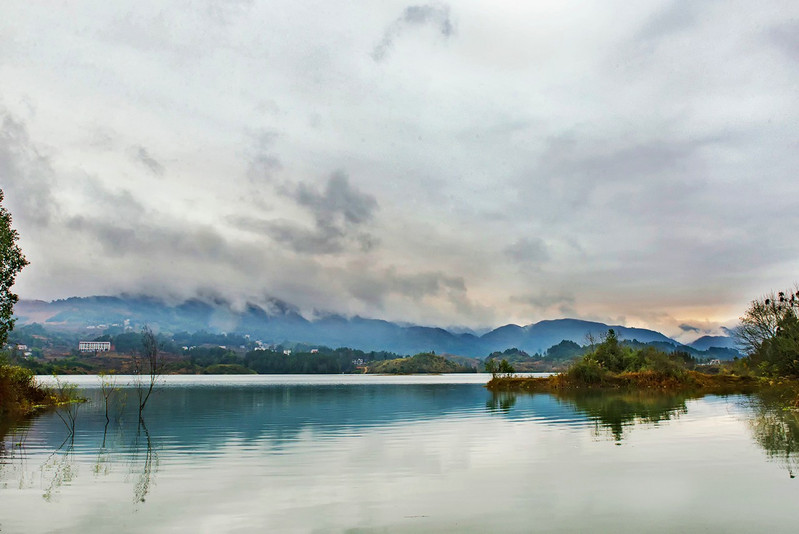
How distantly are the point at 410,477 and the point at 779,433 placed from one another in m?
23.5

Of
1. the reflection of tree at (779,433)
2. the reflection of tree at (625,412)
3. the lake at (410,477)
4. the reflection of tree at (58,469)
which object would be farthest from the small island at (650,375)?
the reflection of tree at (58,469)

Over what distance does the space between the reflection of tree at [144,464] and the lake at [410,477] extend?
0.16 metres

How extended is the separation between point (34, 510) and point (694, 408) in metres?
53.2

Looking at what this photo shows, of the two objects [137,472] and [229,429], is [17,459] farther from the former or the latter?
[229,429]

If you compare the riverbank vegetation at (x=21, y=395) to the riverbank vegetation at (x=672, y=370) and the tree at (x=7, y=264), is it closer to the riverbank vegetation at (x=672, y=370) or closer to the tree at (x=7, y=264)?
the tree at (x=7, y=264)

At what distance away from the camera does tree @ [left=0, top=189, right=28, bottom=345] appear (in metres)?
47.1

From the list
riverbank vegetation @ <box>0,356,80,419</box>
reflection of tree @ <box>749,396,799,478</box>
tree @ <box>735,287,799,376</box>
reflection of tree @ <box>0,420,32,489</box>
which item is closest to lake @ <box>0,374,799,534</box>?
reflection of tree @ <box>0,420,32,489</box>

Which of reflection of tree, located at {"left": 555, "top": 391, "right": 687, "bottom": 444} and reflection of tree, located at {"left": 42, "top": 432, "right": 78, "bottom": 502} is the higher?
reflection of tree, located at {"left": 555, "top": 391, "right": 687, "bottom": 444}

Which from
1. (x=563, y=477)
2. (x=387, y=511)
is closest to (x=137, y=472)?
(x=387, y=511)

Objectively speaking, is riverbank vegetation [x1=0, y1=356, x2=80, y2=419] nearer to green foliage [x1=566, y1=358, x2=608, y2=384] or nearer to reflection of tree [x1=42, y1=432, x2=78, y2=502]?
reflection of tree [x1=42, y1=432, x2=78, y2=502]

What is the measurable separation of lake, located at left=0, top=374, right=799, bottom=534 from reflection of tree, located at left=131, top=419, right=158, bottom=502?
0.16m

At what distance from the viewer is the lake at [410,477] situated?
1617 cm

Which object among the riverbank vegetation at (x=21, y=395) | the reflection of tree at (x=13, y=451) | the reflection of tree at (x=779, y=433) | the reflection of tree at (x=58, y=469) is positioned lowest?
the reflection of tree at (x=58, y=469)

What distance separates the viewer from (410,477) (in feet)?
74.9
